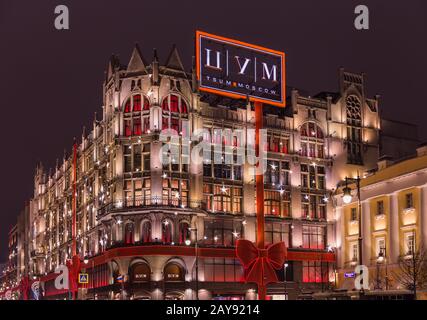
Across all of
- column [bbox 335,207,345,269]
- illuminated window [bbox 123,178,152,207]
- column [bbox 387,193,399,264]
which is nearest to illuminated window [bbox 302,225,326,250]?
column [bbox 335,207,345,269]

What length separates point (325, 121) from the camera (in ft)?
256

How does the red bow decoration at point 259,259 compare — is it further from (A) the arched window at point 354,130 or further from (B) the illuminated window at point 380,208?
(A) the arched window at point 354,130

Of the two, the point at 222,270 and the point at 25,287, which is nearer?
the point at 222,270

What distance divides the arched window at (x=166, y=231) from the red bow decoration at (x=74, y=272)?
766 inches

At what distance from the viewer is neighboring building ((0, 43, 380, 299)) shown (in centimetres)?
6562

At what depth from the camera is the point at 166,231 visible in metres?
65.7

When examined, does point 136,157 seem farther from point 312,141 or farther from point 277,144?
point 312,141

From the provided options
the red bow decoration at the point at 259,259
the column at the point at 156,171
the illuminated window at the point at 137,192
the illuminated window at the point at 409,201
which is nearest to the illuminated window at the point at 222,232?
the red bow decoration at the point at 259,259

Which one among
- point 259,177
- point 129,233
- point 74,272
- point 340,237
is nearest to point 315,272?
point 340,237

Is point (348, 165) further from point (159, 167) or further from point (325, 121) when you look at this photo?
point (159, 167)

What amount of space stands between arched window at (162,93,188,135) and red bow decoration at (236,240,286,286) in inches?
538

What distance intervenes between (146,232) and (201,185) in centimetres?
756
